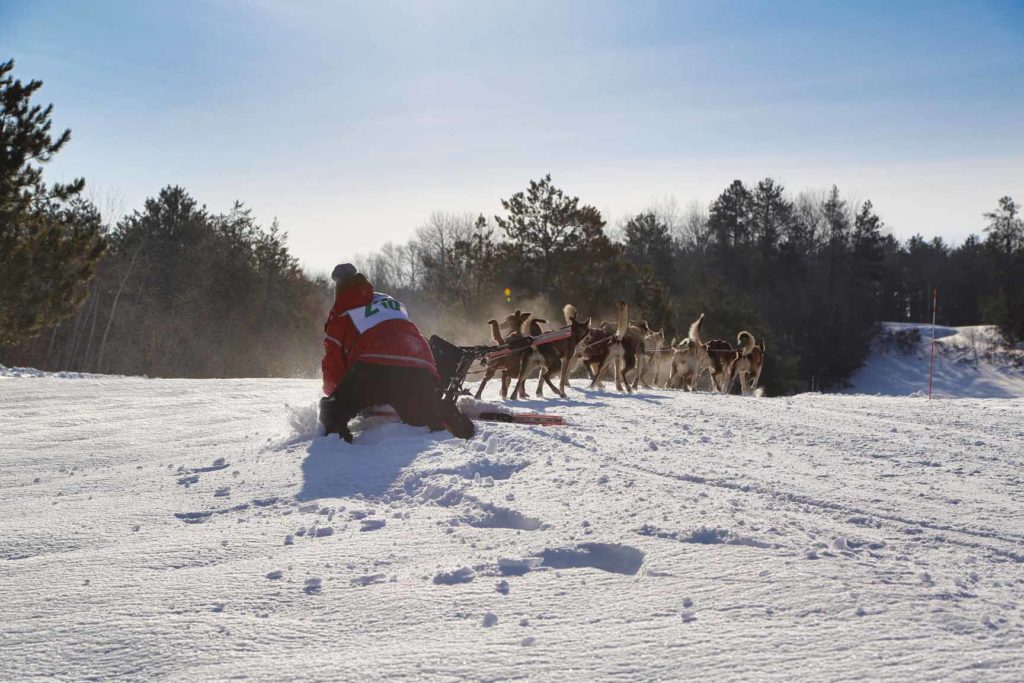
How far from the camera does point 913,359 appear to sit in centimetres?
5247

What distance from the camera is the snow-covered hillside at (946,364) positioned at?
4591 cm

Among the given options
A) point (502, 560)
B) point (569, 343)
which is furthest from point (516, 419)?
point (569, 343)

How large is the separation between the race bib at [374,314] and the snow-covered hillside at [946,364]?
4482 centimetres

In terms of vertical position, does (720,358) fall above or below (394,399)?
above

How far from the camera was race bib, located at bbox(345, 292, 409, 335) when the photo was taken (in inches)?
232

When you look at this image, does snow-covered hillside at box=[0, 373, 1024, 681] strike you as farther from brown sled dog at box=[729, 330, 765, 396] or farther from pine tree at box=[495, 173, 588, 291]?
pine tree at box=[495, 173, 588, 291]

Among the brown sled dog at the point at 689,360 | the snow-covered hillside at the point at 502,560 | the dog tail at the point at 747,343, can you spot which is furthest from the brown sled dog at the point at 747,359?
the snow-covered hillside at the point at 502,560

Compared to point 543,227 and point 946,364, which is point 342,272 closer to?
point 543,227

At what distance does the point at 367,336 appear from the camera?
5.83 meters

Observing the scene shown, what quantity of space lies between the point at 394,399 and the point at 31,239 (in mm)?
18091

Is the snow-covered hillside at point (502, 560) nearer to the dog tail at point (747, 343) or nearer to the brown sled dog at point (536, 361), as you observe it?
the brown sled dog at point (536, 361)

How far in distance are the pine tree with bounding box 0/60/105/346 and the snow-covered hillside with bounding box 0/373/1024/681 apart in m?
15.8

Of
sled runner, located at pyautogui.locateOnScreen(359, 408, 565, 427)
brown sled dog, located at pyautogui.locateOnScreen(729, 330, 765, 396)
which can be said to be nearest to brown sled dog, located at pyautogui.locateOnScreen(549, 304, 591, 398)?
sled runner, located at pyautogui.locateOnScreen(359, 408, 565, 427)

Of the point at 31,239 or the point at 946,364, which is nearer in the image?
the point at 31,239
